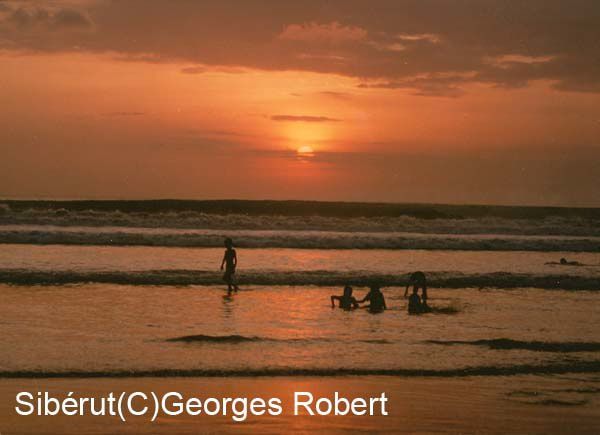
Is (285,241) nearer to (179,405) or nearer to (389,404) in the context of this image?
(389,404)

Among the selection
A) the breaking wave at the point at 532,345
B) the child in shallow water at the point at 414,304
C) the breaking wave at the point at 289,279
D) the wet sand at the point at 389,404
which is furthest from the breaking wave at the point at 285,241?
the wet sand at the point at 389,404

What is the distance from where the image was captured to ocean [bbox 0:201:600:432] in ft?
39.8

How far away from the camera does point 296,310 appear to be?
1855 centimetres

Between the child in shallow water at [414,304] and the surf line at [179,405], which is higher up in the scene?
the child in shallow water at [414,304]

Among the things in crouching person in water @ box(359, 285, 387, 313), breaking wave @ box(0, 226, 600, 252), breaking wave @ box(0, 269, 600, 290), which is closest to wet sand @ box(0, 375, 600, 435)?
crouching person in water @ box(359, 285, 387, 313)

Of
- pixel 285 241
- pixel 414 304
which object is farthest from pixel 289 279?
pixel 285 241

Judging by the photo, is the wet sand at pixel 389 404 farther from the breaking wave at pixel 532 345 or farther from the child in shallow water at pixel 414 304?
the child in shallow water at pixel 414 304

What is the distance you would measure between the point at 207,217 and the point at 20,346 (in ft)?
136

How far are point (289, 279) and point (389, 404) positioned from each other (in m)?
15.3

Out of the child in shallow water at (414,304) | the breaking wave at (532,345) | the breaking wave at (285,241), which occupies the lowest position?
the breaking wave at (532,345)

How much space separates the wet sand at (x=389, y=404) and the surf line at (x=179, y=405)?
5.4 inches

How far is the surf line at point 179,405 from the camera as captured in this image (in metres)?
9.54

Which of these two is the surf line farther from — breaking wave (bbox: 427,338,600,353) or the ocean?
breaking wave (bbox: 427,338,600,353)

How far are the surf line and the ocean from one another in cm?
123
